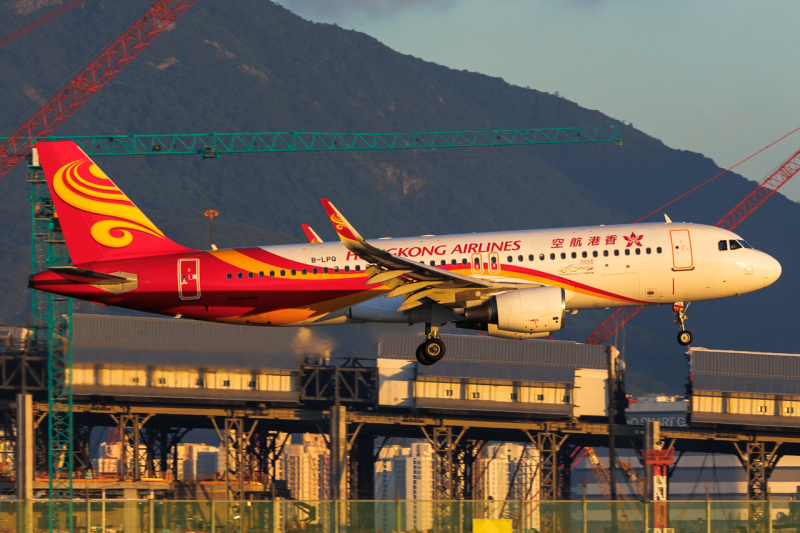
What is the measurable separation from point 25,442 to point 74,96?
48417mm

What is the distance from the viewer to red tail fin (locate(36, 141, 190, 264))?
4462cm

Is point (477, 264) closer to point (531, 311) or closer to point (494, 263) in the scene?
point (494, 263)

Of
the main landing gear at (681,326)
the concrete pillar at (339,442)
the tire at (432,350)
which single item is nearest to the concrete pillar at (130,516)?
the tire at (432,350)

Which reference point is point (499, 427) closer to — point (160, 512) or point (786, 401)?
point (786, 401)

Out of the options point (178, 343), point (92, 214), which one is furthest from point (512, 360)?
point (92, 214)

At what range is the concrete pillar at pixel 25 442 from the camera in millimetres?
91750

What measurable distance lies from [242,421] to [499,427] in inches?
980

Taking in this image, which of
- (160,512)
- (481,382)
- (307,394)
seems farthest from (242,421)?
(160,512)

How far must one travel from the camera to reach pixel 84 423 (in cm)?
10269

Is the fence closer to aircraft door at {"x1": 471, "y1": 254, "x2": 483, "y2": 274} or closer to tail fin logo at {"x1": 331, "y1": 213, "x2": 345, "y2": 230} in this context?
tail fin logo at {"x1": 331, "y1": 213, "x2": 345, "y2": 230}

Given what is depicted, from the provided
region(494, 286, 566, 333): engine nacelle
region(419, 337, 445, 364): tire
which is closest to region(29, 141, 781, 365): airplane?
region(419, 337, 445, 364): tire

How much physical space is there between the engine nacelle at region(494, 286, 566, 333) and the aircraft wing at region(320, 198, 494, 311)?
1138mm

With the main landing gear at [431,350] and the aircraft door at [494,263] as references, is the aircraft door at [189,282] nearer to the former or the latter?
the main landing gear at [431,350]

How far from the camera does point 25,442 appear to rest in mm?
93062
